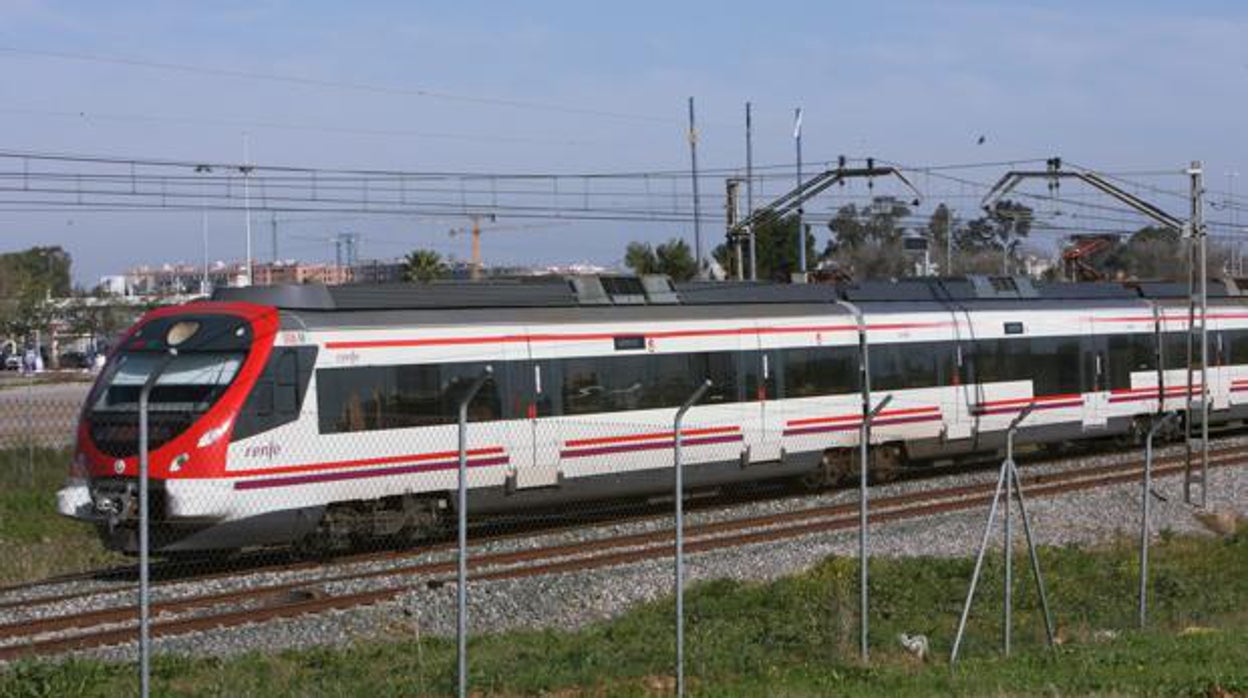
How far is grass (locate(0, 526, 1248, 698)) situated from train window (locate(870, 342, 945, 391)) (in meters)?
8.20

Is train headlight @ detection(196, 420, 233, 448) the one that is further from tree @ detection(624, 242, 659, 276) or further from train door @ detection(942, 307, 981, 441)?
tree @ detection(624, 242, 659, 276)

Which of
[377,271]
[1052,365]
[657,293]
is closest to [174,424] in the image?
[657,293]

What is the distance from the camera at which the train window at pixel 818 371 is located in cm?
2519

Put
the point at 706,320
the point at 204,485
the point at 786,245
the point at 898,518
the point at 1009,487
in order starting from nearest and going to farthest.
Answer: the point at 1009,487 < the point at 204,485 < the point at 898,518 < the point at 706,320 < the point at 786,245

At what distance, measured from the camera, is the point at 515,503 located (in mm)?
20859

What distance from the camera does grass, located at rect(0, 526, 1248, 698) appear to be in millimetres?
11320

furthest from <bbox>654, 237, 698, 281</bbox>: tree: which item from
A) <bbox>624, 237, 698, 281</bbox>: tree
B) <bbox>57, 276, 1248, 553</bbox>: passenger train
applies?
<bbox>57, 276, 1248, 553</bbox>: passenger train

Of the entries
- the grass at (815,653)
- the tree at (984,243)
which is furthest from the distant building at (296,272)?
the grass at (815,653)

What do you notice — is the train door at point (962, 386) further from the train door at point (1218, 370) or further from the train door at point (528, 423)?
the train door at point (528, 423)

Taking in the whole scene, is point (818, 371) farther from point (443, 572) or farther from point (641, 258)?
point (641, 258)

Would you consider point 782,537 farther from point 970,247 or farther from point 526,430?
point 970,247

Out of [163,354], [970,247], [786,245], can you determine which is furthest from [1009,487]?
[970,247]

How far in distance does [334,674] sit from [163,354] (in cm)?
734

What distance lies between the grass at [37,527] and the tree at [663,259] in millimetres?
43086
